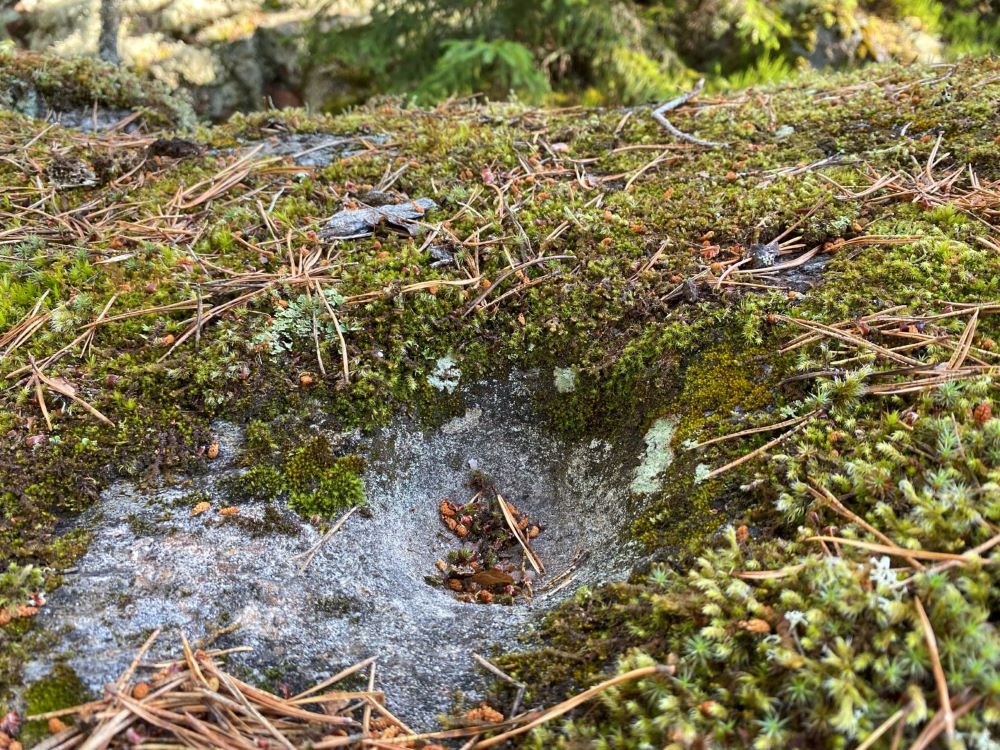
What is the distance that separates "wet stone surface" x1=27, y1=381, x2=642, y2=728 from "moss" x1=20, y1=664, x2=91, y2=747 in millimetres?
29

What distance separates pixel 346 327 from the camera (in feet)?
9.78

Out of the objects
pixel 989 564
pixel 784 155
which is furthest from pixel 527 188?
pixel 989 564

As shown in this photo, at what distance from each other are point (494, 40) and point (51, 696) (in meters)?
7.76

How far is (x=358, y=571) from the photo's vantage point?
8.11 ft

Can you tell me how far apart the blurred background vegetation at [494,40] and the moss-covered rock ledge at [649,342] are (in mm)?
4020

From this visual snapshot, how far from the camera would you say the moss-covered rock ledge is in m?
1.77

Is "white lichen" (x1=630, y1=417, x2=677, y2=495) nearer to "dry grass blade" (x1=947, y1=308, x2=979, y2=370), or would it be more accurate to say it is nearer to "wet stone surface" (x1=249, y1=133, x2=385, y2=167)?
"dry grass blade" (x1=947, y1=308, x2=979, y2=370)

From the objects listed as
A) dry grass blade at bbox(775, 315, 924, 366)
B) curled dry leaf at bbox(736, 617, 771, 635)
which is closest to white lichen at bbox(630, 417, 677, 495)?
dry grass blade at bbox(775, 315, 924, 366)

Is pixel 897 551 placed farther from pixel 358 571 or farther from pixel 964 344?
pixel 358 571

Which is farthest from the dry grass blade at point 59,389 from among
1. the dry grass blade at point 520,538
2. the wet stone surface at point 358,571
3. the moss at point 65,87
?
the moss at point 65,87

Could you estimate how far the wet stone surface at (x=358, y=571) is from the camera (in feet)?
6.98

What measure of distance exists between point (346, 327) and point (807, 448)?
6.58 feet

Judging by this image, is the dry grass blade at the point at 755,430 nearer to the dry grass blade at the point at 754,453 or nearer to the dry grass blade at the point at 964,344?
the dry grass blade at the point at 754,453

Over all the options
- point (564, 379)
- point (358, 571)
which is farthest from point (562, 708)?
point (564, 379)
